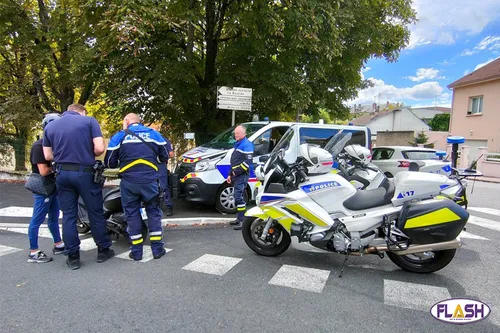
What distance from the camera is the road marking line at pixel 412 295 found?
3252 mm

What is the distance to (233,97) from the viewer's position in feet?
29.5

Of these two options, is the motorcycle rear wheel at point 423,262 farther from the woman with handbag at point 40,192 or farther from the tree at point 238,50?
the tree at point 238,50

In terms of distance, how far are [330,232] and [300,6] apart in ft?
18.7

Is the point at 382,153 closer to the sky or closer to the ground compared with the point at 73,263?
closer to the sky

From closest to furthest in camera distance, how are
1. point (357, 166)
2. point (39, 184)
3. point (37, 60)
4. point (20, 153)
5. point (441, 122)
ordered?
1. point (39, 184)
2. point (357, 166)
3. point (37, 60)
4. point (20, 153)
5. point (441, 122)

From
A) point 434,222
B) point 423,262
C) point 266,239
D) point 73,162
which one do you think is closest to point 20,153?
point 73,162

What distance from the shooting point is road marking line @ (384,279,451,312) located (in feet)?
10.7

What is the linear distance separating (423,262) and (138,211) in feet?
12.1

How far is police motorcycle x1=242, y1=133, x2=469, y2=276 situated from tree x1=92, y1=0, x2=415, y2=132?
4.59 meters

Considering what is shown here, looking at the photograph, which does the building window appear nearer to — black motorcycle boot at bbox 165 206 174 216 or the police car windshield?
the police car windshield

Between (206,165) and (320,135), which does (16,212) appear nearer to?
(206,165)

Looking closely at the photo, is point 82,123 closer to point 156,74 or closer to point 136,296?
point 136,296

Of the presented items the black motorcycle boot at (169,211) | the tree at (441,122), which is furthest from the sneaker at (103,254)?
the tree at (441,122)

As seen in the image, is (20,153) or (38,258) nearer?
(38,258)
